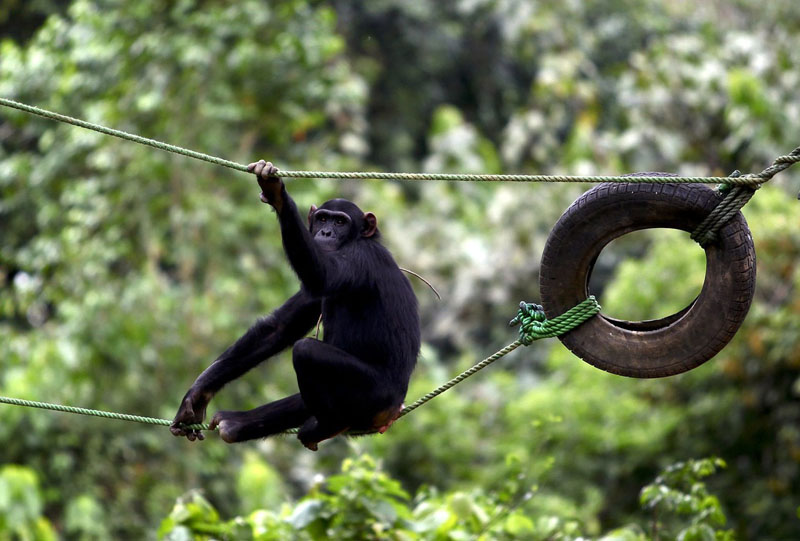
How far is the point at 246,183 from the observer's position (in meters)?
12.4

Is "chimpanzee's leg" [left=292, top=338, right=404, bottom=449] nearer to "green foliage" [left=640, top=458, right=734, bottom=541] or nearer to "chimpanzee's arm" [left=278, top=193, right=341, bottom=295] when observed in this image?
"chimpanzee's arm" [left=278, top=193, right=341, bottom=295]

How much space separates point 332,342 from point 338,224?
2.03 ft

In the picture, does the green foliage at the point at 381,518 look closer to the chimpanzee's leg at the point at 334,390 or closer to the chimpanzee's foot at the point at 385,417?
the chimpanzee's foot at the point at 385,417

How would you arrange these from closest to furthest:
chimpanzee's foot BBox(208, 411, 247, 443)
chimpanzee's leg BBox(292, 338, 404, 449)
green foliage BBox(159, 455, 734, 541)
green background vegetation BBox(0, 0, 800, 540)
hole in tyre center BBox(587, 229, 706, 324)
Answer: chimpanzee's leg BBox(292, 338, 404, 449), chimpanzee's foot BBox(208, 411, 247, 443), green foliage BBox(159, 455, 734, 541), green background vegetation BBox(0, 0, 800, 540), hole in tyre center BBox(587, 229, 706, 324)

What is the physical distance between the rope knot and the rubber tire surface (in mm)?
37

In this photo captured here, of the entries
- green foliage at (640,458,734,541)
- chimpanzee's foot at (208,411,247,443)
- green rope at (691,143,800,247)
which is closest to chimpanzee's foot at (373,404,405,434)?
chimpanzee's foot at (208,411,247,443)

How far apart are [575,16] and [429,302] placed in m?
5.49

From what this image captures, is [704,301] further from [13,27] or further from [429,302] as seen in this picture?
[13,27]

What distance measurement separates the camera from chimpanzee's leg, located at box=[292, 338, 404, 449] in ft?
16.1

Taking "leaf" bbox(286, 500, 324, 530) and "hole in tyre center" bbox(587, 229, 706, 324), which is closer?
"leaf" bbox(286, 500, 324, 530)

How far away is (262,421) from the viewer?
Answer: 16.6 ft

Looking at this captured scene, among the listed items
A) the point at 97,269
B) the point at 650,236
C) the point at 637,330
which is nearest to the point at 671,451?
the point at 650,236

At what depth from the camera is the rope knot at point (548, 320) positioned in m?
4.43

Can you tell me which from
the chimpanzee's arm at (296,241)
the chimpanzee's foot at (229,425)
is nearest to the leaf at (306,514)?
the chimpanzee's foot at (229,425)
